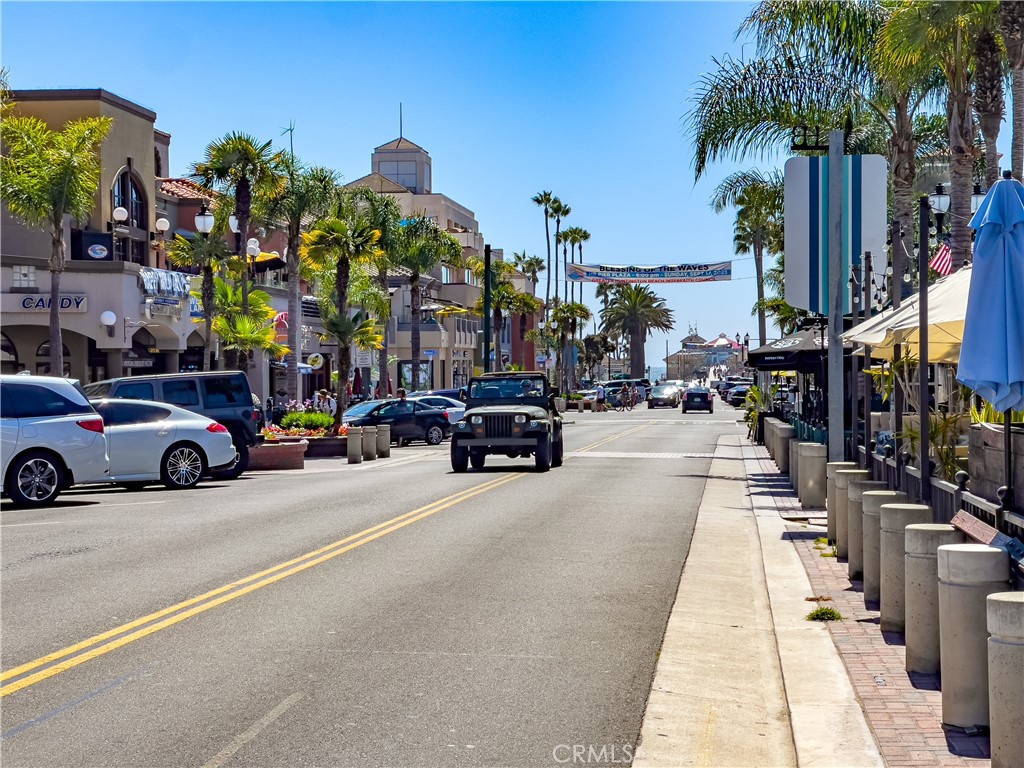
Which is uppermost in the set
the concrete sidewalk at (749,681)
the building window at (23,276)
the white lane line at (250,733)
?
the building window at (23,276)

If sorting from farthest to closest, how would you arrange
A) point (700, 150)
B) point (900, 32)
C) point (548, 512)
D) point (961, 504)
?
point (700, 150)
point (900, 32)
point (548, 512)
point (961, 504)

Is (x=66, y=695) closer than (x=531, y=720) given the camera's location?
No

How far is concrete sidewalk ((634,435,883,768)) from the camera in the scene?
20.7ft

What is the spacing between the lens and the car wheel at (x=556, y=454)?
87.6ft

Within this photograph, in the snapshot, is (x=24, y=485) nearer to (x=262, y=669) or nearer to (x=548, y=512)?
(x=548, y=512)

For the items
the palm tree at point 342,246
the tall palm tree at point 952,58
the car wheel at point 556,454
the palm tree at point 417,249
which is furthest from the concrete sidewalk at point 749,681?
the palm tree at point 417,249

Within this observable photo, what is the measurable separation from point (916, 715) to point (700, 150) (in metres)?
21.3

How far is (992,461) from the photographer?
816 centimetres

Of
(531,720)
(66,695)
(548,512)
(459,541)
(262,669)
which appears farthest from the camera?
(548,512)

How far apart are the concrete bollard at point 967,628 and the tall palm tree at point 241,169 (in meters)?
34.9

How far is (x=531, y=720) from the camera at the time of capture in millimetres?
6668

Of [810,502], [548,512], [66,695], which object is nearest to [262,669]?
[66,695]

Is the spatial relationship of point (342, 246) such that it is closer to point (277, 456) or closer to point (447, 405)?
point (447, 405)

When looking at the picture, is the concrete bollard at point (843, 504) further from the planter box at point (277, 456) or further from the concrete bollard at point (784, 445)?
the planter box at point (277, 456)
